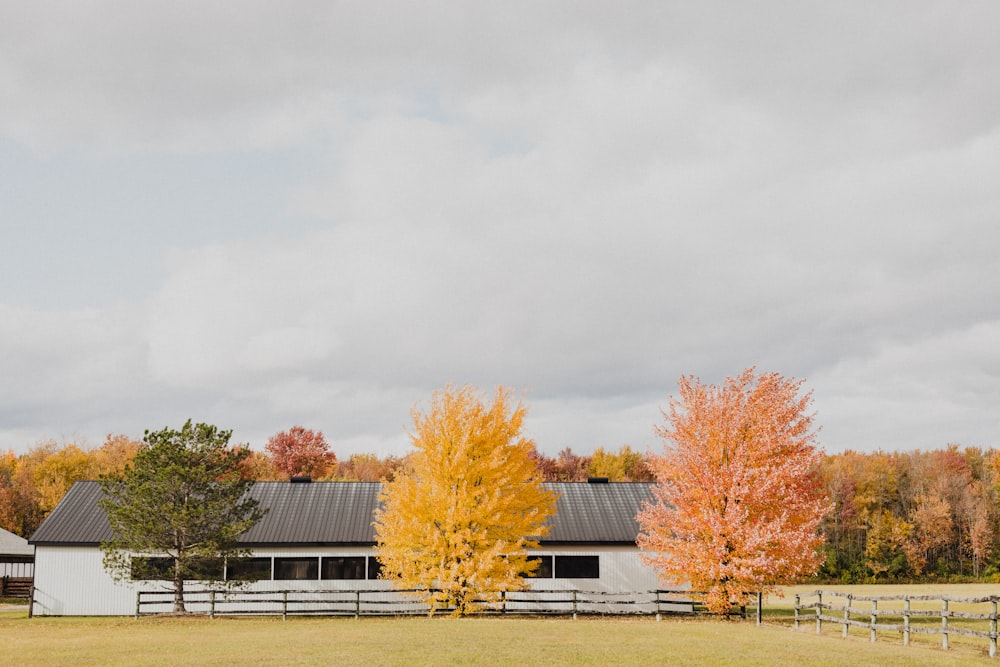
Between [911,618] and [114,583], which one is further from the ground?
[114,583]

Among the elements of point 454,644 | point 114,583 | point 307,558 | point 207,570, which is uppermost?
point 207,570

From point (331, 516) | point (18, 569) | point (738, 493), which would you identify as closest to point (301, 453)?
point (18, 569)

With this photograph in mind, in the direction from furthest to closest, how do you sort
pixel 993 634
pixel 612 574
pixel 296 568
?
1. pixel 612 574
2. pixel 296 568
3. pixel 993 634

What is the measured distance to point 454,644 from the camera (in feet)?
73.2

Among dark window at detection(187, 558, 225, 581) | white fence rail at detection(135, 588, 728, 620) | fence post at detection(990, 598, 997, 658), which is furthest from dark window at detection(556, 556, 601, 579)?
fence post at detection(990, 598, 997, 658)

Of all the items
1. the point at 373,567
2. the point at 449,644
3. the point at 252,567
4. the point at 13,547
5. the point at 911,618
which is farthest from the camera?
the point at 13,547

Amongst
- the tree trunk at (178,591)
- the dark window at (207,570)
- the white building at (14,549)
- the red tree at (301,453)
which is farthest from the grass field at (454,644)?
the red tree at (301,453)

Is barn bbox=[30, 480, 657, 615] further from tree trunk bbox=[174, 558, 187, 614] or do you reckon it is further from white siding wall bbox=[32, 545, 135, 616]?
tree trunk bbox=[174, 558, 187, 614]

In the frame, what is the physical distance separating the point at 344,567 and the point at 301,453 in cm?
5217

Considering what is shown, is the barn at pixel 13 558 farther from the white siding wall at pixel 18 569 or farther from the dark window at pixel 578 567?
the dark window at pixel 578 567

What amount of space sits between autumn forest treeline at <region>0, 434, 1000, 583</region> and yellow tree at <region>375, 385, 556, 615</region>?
38872mm

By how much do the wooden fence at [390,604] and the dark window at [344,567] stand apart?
2.68ft

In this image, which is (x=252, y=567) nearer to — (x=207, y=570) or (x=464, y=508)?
(x=207, y=570)

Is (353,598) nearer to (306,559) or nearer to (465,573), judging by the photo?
(306,559)
